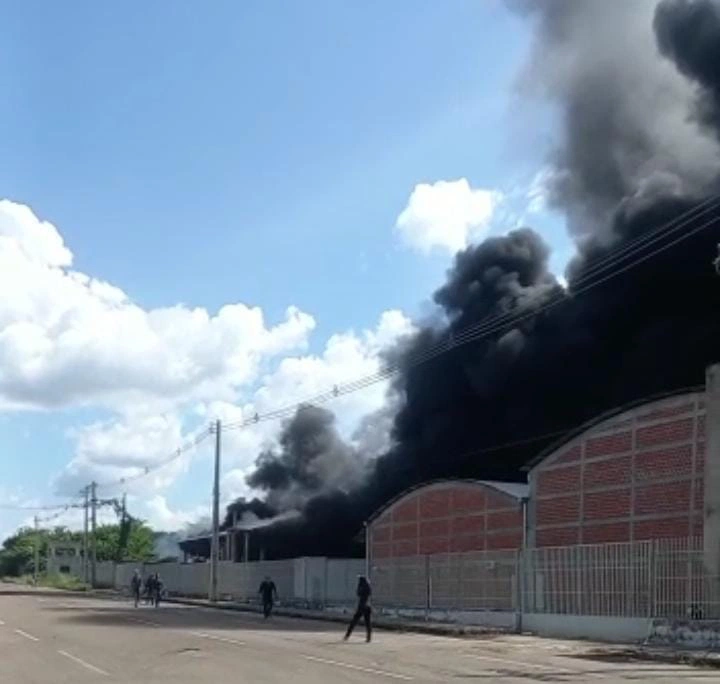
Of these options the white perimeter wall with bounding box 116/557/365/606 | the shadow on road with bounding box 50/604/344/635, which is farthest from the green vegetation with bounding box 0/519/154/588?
the shadow on road with bounding box 50/604/344/635

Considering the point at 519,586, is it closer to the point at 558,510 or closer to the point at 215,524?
the point at 558,510

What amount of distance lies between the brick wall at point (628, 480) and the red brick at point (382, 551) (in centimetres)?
1204

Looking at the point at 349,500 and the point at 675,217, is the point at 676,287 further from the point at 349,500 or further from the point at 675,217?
the point at 349,500

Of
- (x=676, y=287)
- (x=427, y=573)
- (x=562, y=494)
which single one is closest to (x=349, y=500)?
(x=676, y=287)

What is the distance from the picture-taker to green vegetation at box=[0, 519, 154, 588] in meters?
119

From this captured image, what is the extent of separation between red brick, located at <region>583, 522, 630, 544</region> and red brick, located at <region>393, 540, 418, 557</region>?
40.8ft

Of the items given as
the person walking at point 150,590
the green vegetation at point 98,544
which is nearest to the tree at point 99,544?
the green vegetation at point 98,544

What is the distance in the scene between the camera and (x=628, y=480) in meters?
34.3

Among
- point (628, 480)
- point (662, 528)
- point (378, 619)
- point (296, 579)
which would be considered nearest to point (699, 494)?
point (662, 528)

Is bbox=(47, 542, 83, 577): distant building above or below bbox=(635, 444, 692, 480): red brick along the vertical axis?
below

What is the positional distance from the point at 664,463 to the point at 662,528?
173 centimetres

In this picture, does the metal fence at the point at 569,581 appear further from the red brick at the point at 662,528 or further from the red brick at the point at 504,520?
the red brick at the point at 504,520

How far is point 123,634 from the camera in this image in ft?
95.0

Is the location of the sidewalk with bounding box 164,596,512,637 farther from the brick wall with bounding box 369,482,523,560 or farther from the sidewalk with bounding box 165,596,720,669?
the brick wall with bounding box 369,482,523,560
